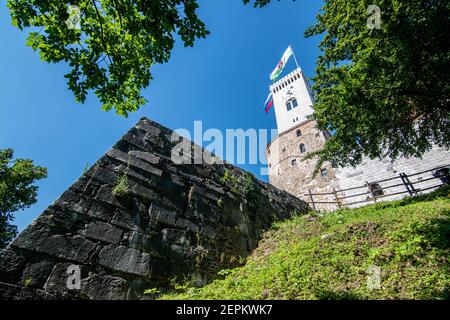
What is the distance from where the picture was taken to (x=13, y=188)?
13.1m

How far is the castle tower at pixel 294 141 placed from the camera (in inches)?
867

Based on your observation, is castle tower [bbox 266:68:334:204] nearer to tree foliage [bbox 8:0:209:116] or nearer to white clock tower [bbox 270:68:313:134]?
white clock tower [bbox 270:68:313:134]

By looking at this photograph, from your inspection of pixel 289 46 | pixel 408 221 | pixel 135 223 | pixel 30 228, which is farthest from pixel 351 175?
pixel 289 46

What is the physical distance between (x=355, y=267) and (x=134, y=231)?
3637 millimetres

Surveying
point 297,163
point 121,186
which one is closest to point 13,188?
point 121,186

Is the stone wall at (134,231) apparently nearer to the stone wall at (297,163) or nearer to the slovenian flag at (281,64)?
the stone wall at (297,163)

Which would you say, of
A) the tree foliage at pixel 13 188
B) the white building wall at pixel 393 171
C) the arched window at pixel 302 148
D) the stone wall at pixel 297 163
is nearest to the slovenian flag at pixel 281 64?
the stone wall at pixel 297 163

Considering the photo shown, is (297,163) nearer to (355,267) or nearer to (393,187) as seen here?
(393,187)

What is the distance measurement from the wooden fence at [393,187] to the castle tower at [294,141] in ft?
7.52

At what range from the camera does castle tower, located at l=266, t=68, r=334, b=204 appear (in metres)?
22.0

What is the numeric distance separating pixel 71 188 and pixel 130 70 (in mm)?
2519

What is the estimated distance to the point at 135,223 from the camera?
404 cm
